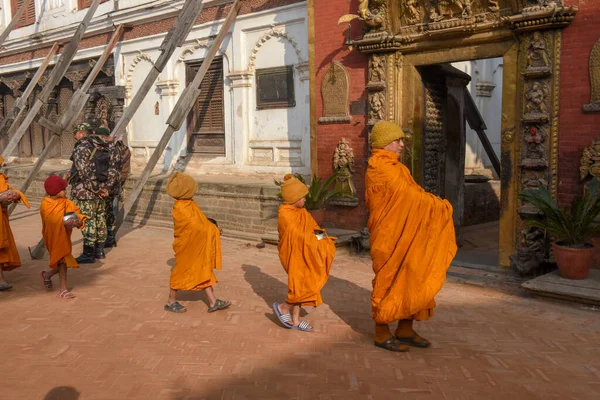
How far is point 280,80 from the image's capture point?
453 inches

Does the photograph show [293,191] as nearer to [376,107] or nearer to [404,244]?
[404,244]

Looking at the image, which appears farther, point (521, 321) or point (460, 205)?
point (460, 205)

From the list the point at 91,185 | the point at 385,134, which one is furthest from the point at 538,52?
Answer: the point at 91,185

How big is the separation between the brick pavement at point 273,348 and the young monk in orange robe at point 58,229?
0.30 m

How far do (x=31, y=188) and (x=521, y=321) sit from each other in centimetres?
1504

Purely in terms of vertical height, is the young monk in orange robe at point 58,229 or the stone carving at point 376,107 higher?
the stone carving at point 376,107

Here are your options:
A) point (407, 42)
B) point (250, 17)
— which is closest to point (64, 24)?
point (250, 17)

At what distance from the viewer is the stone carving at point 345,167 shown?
29.5 ft

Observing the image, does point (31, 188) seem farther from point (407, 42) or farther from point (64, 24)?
point (407, 42)

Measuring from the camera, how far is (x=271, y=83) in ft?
38.3

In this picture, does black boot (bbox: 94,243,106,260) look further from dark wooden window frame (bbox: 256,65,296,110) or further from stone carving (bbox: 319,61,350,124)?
dark wooden window frame (bbox: 256,65,296,110)

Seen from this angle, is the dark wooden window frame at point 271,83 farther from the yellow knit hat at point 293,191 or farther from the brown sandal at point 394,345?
the brown sandal at point 394,345

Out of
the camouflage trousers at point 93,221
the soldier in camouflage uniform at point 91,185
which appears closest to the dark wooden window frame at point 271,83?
the soldier in camouflage uniform at point 91,185

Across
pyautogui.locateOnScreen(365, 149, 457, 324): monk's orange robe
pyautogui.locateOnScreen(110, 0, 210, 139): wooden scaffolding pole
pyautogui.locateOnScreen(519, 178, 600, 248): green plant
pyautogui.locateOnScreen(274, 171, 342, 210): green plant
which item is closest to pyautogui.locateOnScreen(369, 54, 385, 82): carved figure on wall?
pyautogui.locateOnScreen(274, 171, 342, 210): green plant
